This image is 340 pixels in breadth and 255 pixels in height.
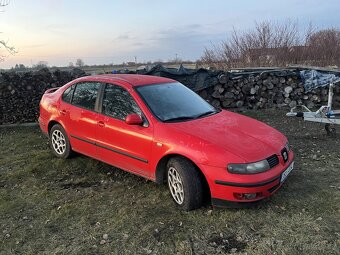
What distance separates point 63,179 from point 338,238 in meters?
3.97

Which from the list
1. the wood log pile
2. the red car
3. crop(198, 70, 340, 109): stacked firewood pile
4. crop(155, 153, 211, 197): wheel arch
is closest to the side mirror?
the red car

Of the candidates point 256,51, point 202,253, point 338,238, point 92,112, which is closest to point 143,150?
point 92,112

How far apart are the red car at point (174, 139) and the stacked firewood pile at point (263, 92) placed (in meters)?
5.78

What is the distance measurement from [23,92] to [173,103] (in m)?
6.73

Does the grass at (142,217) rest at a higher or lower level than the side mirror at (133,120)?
lower

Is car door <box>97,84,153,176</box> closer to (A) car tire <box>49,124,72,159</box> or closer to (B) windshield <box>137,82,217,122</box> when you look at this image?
(B) windshield <box>137,82,217,122</box>

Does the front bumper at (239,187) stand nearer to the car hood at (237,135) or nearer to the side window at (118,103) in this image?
the car hood at (237,135)

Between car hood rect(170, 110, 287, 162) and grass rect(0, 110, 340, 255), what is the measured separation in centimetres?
72

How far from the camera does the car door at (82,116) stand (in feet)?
18.9

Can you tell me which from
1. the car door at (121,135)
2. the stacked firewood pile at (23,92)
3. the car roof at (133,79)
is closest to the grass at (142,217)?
the car door at (121,135)

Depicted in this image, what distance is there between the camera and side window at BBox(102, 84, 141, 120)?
524cm

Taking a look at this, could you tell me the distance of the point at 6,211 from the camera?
4.78 meters

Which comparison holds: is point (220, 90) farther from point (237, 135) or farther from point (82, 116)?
point (237, 135)

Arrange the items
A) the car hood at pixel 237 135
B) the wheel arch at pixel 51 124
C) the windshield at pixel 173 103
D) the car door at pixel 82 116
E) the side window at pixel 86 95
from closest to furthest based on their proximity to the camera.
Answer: the car hood at pixel 237 135 → the windshield at pixel 173 103 → the car door at pixel 82 116 → the side window at pixel 86 95 → the wheel arch at pixel 51 124
